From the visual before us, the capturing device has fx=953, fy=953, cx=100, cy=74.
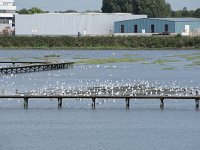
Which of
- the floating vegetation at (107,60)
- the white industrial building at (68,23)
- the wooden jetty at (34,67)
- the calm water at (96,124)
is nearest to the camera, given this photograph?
the calm water at (96,124)

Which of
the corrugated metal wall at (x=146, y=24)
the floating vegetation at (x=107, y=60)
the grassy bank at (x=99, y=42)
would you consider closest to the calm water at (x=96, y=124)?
the floating vegetation at (x=107, y=60)

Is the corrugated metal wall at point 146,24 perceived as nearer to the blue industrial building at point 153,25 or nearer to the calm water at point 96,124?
the blue industrial building at point 153,25

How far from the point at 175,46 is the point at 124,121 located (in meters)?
103

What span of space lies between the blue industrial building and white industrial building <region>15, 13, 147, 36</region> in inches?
92.2

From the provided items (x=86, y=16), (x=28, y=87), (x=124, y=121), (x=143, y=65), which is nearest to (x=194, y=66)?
(x=143, y=65)

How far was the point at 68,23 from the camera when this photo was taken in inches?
6993

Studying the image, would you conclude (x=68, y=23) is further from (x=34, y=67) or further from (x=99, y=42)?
(x=34, y=67)

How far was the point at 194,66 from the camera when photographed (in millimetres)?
108375

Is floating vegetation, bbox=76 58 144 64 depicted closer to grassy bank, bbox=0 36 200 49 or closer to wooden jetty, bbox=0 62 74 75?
wooden jetty, bbox=0 62 74 75

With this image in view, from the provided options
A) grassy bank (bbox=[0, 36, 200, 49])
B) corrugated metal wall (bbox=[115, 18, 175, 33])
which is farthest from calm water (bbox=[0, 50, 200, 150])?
corrugated metal wall (bbox=[115, 18, 175, 33])

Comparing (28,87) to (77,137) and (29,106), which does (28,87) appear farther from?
(77,137)

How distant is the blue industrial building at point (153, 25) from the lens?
6772 inches

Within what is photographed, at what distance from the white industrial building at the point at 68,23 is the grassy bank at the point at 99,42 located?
14.5 m

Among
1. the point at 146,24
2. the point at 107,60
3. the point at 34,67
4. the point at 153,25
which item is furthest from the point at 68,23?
the point at 34,67
